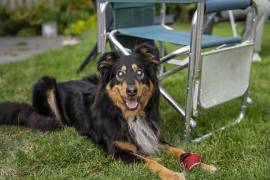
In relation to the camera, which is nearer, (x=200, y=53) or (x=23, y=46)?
(x=200, y=53)

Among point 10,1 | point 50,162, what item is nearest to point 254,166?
point 50,162

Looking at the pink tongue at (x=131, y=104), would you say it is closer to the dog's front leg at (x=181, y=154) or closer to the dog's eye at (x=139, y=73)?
the dog's eye at (x=139, y=73)

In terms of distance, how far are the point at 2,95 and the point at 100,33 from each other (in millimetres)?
1607

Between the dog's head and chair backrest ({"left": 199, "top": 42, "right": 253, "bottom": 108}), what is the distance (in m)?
0.45

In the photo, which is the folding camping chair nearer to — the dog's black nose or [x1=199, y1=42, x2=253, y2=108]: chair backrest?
[x1=199, y1=42, x2=253, y2=108]: chair backrest

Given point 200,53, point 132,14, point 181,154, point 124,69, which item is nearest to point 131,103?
point 124,69

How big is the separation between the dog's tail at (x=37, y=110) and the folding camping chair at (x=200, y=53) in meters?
0.67

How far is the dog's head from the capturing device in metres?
3.10

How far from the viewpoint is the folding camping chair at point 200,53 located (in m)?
3.31

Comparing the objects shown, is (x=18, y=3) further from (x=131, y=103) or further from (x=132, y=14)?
(x=131, y=103)

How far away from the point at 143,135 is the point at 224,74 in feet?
3.01

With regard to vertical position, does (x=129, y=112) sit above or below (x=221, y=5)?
below

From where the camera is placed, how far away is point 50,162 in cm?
324

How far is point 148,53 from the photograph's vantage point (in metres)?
3.27
